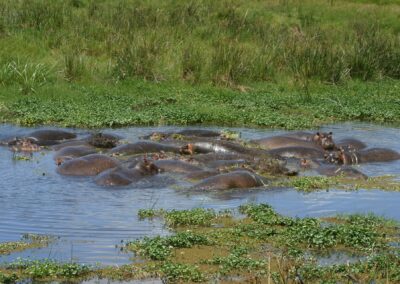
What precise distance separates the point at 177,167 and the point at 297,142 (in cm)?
240

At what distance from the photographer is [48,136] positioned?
12562 millimetres

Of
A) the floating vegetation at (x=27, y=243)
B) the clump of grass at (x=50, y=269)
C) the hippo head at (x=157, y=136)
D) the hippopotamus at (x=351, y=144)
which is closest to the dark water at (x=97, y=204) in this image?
the floating vegetation at (x=27, y=243)

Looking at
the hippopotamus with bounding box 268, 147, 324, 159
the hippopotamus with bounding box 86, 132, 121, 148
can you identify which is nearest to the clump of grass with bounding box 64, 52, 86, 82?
the hippopotamus with bounding box 86, 132, 121, 148

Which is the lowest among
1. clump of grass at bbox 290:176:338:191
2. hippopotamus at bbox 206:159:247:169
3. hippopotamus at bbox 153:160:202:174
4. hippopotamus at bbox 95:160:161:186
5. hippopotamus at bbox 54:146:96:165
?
hippopotamus at bbox 54:146:96:165

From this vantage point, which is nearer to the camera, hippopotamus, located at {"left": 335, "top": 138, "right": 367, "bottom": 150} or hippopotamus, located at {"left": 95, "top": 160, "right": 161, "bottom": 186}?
hippopotamus, located at {"left": 95, "top": 160, "right": 161, "bottom": 186}

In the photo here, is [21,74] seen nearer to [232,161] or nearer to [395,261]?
[232,161]

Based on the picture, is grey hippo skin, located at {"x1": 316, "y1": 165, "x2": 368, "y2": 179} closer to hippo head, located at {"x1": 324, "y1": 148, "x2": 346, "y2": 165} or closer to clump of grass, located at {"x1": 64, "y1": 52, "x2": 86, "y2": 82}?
hippo head, located at {"x1": 324, "y1": 148, "x2": 346, "y2": 165}

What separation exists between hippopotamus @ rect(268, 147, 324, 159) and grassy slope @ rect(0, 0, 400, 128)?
2300 mm

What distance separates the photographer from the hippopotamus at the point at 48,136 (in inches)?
486

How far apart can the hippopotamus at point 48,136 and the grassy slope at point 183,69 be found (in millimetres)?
1125

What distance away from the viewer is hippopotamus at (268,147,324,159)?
1200 centimetres

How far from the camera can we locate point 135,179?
10.3 metres

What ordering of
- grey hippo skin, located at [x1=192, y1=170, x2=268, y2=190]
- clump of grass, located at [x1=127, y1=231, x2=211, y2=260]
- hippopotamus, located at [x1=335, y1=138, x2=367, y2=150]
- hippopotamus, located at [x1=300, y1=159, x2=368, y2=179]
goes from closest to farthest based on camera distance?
clump of grass, located at [x1=127, y1=231, x2=211, y2=260] < grey hippo skin, located at [x1=192, y1=170, x2=268, y2=190] < hippopotamus, located at [x1=300, y1=159, x2=368, y2=179] < hippopotamus, located at [x1=335, y1=138, x2=367, y2=150]

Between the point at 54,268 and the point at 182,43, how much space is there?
12.7 meters
